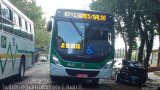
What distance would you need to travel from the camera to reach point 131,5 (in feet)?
95.0

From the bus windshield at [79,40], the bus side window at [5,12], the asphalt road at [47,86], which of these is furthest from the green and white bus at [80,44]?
the bus side window at [5,12]

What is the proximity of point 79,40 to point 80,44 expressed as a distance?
0.63ft

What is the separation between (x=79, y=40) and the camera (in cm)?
1841

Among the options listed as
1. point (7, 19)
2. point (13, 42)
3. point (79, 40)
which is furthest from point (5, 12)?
point (79, 40)

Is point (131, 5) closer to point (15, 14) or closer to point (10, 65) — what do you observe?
point (15, 14)

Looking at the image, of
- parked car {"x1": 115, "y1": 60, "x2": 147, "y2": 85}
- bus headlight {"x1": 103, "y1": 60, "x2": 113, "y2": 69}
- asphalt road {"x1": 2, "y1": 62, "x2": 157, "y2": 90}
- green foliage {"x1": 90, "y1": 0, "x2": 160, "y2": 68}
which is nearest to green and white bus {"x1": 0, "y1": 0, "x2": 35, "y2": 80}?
asphalt road {"x1": 2, "y1": 62, "x2": 157, "y2": 90}

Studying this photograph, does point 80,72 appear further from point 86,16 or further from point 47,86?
point 86,16

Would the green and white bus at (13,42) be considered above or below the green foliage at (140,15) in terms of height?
Answer: below

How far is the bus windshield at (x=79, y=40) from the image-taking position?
60.1 feet

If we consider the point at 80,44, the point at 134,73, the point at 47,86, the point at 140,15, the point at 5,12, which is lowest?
the point at 47,86

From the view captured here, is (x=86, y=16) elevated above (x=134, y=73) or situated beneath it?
elevated above

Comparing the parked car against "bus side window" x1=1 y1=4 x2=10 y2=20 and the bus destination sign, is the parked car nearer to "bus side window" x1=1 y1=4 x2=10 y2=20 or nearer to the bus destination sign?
the bus destination sign

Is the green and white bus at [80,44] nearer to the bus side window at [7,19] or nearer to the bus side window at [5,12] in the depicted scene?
the bus side window at [7,19]

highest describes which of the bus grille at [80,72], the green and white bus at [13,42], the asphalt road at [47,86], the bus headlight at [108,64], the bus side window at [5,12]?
the bus side window at [5,12]
